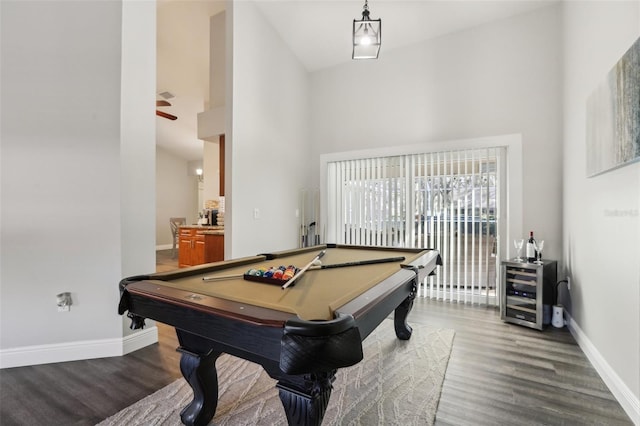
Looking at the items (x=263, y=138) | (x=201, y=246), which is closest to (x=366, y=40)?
(x=263, y=138)

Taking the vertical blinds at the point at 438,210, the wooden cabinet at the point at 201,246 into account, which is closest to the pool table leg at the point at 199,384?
the vertical blinds at the point at 438,210

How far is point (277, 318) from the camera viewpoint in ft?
2.96

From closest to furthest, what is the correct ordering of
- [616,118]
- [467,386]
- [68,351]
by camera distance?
[616,118] → [467,386] → [68,351]

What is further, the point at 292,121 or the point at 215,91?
the point at 215,91

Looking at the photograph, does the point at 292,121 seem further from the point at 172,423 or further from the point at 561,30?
the point at 172,423

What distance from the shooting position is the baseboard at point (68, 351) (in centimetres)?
208

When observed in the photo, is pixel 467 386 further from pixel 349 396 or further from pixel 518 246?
pixel 518 246

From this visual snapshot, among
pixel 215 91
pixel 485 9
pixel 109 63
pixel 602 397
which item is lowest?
pixel 602 397

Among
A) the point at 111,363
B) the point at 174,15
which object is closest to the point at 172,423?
the point at 111,363

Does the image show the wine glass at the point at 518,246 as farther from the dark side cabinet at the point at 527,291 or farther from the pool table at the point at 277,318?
the pool table at the point at 277,318

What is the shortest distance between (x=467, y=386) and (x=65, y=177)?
10.5 ft

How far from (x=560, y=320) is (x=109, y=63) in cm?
457

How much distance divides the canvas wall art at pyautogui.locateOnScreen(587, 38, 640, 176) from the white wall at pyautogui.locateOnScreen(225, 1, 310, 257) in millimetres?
2903

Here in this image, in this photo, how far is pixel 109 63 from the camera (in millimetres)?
2289
